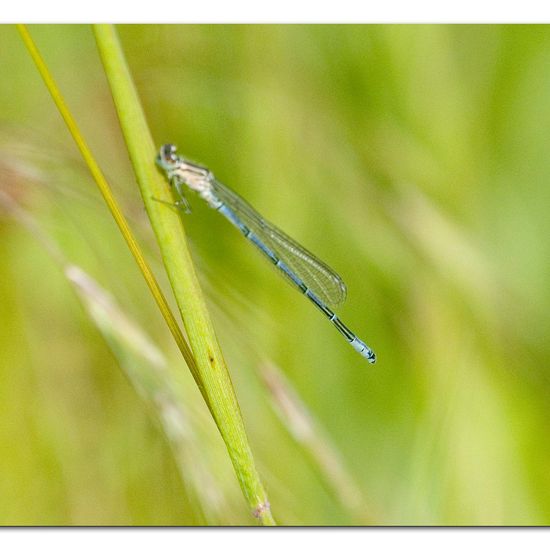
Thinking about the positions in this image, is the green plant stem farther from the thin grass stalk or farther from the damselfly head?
the damselfly head

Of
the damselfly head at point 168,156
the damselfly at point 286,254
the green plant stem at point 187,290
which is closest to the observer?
the green plant stem at point 187,290

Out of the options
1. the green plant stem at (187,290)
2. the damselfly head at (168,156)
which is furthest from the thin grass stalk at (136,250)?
the damselfly head at (168,156)

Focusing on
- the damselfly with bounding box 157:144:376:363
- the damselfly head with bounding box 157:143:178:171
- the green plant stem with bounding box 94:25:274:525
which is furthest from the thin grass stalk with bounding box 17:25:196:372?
the damselfly with bounding box 157:144:376:363

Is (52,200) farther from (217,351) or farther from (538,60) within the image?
(538,60)

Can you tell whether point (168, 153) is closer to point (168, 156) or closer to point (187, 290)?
point (168, 156)

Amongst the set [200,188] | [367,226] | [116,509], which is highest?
[200,188]

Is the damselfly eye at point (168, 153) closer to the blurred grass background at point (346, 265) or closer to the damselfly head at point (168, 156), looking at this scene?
the damselfly head at point (168, 156)
